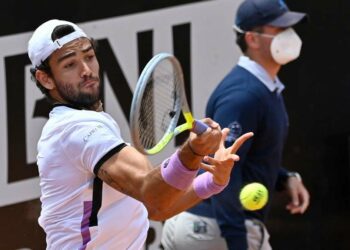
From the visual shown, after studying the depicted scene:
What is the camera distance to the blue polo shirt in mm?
3928

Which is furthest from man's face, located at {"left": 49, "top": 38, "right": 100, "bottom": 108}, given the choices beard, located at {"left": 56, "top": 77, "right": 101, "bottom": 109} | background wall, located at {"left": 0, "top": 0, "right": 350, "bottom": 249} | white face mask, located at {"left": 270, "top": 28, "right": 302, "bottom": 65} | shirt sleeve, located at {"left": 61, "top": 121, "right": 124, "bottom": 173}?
A: background wall, located at {"left": 0, "top": 0, "right": 350, "bottom": 249}

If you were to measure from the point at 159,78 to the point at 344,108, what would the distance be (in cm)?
208

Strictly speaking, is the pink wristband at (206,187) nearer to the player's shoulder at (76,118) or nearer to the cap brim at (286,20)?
the player's shoulder at (76,118)

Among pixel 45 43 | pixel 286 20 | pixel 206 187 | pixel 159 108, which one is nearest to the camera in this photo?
pixel 45 43

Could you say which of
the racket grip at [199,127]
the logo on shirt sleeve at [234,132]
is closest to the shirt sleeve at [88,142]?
the racket grip at [199,127]

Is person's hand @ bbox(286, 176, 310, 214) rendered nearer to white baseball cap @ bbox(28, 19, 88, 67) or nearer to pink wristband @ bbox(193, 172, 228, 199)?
pink wristband @ bbox(193, 172, 228, 199)

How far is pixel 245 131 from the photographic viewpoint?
3918 mm

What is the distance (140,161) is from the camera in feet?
9.00

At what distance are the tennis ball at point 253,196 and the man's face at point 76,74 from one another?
1.09 metres

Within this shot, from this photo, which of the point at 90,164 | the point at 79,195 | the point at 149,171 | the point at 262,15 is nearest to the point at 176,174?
the point at 149,171

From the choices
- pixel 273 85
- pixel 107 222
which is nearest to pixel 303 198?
pixel 273 85

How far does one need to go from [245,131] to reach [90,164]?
1240 millimetres

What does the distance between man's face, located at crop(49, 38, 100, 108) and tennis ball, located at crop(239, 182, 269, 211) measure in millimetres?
1093

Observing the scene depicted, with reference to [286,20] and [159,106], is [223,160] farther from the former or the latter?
[286,20]
